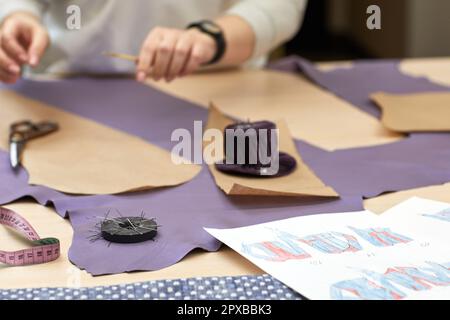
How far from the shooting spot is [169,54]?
123cm

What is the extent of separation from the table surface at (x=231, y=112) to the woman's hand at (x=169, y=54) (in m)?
0.09

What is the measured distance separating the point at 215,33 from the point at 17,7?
35 cm

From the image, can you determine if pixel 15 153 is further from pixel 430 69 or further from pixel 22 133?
pixel 430 69

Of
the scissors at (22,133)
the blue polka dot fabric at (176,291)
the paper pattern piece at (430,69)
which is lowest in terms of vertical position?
the paper pattern piece at (430,69)

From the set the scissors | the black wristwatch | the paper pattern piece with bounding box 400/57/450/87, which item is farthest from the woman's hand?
the paper pattern piece with bounding box 400/57/450/87

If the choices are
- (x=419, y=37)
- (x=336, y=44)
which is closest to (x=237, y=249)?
(x=419, y=37)

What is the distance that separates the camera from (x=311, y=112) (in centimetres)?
128

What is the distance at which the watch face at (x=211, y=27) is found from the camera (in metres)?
1.35

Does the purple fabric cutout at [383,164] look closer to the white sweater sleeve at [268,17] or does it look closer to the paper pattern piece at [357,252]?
the paper pattern piece at [357,252]

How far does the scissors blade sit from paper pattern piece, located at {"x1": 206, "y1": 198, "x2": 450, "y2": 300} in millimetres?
330

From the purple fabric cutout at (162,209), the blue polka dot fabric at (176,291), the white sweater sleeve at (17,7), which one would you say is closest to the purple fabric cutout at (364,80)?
the purple fabric cutout at (162,209)

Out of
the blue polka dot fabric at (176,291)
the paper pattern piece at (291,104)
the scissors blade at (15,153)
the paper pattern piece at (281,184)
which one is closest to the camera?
the blue polka dot fabric at (176,291)

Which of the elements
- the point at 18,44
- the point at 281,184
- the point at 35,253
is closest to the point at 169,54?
the point at 18,44

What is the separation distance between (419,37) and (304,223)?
266 centimetres
